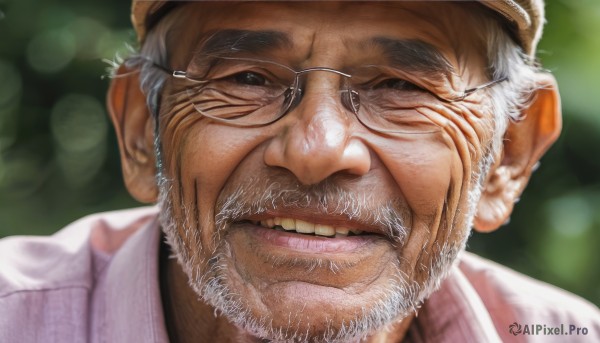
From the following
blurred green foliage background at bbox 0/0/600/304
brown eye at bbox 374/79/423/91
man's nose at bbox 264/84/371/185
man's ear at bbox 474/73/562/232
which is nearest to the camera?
man's nose at bbox 264/84/371/185

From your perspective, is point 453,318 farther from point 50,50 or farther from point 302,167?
point 50,50

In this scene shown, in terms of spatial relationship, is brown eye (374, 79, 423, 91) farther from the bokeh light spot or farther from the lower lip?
the bokeh light spot

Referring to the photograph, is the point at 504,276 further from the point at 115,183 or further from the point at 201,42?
the point at 115,183

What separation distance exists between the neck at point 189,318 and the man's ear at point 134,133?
0.79 feet

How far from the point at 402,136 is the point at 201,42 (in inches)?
27.9

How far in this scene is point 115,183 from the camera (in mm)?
4121

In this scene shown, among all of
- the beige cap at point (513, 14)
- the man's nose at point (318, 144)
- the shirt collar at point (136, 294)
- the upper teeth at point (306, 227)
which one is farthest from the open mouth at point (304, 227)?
the beige cap at point (513, 14)

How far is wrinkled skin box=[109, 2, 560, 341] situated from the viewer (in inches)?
88.2

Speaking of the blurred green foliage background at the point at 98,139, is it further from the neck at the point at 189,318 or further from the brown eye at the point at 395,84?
the brown eye at the point at 395,84

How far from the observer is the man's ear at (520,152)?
2.81 metres

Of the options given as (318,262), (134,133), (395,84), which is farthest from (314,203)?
(134,133)

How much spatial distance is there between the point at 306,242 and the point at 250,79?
1.77ft

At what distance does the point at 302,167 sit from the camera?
2.17 metres

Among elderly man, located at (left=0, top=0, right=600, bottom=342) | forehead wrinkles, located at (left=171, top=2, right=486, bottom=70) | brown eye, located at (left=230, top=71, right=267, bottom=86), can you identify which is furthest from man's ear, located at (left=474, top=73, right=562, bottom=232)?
brown eye, located at (left=230, top=71, right=267, bottom=86)
